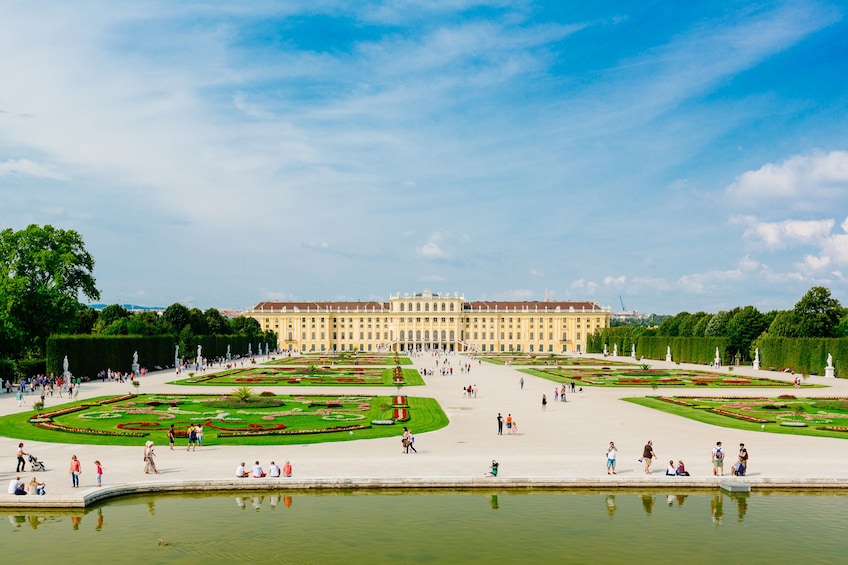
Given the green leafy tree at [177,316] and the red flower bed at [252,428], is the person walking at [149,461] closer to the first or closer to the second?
the red flower bed at [252,428]

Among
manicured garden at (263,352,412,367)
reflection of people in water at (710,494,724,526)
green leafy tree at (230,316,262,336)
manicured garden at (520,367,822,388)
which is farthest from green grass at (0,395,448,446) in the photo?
green leafy tree at (230,316,262,336)

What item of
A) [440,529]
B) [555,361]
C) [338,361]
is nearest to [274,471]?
[440,529]

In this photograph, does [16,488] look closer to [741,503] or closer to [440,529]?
[440,529]

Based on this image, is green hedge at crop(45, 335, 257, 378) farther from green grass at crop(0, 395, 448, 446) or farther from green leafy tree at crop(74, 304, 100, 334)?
green grass at crop(0, 395, 448, 446)

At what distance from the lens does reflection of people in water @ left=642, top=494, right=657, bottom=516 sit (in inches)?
670

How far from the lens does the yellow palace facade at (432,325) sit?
159m

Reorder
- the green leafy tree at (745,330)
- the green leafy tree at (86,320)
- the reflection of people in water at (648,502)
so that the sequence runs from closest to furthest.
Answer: the reflection of people in water at (648,502) → the green leafy tree at (86,320) → the green leafy tree at (745,330)

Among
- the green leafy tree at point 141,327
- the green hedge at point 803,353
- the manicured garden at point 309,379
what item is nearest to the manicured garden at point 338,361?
the manicured garden at point 309,379

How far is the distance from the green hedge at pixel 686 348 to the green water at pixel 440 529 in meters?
67.6

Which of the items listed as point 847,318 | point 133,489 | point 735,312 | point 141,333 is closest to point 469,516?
point 133,489

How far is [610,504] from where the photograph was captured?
17484mm

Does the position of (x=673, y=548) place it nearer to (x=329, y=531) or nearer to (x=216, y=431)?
(x=329, y=531)

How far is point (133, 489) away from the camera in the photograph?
59.1ft

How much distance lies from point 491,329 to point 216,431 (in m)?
137
